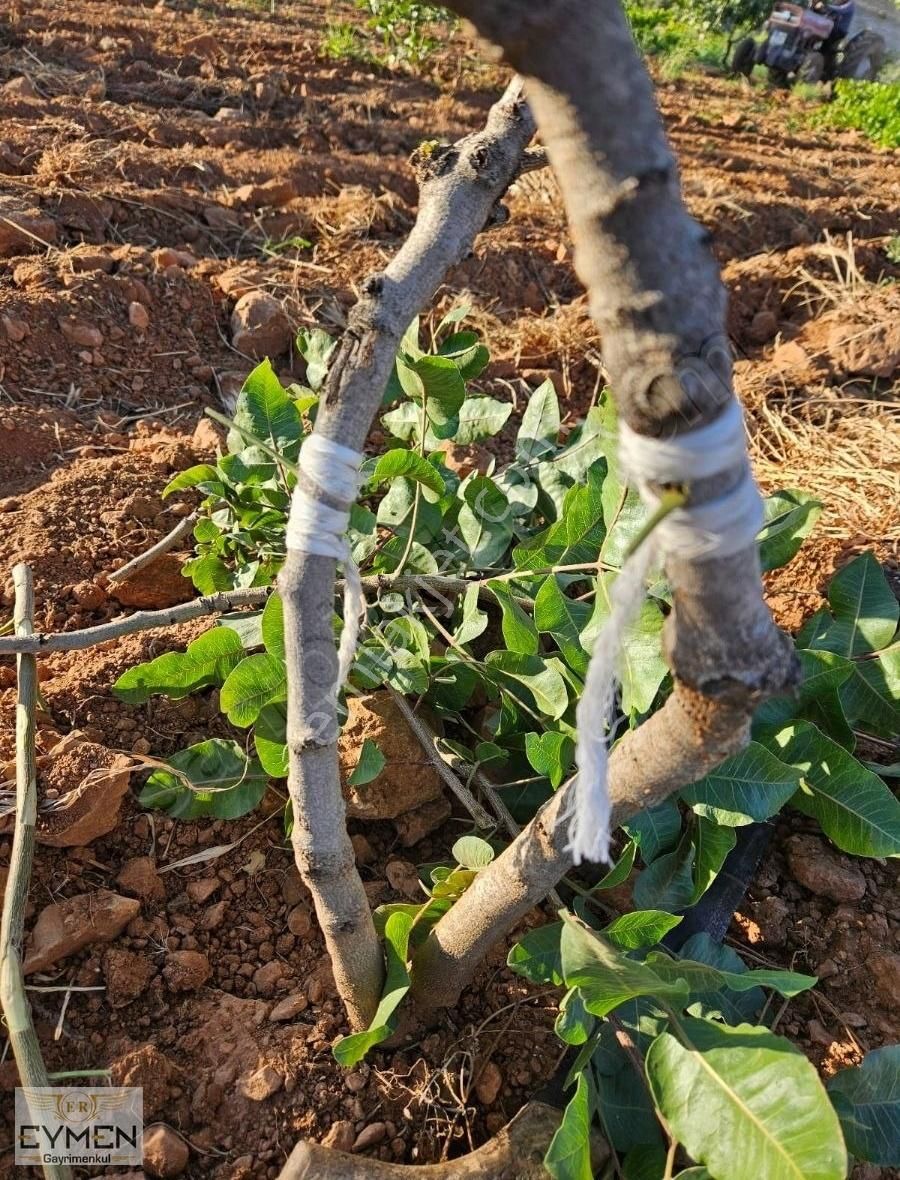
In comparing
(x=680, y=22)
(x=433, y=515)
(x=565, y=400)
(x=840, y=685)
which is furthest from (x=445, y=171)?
(x=680, y=22)

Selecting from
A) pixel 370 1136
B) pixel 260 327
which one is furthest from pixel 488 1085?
pixel 260 327

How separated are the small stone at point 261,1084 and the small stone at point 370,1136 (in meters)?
0.13

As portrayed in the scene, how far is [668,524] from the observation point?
2.32 feet

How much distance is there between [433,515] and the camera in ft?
5.43

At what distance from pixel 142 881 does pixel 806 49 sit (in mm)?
12103

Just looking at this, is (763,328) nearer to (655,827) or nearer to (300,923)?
(655,827)

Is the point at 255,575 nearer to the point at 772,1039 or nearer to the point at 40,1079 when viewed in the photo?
the point at 40,1079

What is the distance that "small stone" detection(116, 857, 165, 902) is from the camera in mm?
1443

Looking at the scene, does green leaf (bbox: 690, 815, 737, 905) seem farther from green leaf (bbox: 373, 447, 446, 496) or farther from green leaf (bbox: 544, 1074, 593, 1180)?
green leaf (bbox: 373, 447, 446, 496)

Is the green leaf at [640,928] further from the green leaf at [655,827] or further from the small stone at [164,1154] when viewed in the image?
the small stone at [164,1154]

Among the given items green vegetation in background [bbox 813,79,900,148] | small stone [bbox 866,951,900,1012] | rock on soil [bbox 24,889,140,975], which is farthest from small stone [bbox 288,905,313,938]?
green vegetation in background [bbox 813,79,900,148]

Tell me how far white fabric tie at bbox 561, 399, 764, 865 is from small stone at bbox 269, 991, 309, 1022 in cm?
74

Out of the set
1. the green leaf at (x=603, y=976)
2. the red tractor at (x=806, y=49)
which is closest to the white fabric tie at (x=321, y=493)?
the green leaf at (x=603, y=976)

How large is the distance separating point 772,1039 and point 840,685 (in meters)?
0.67
